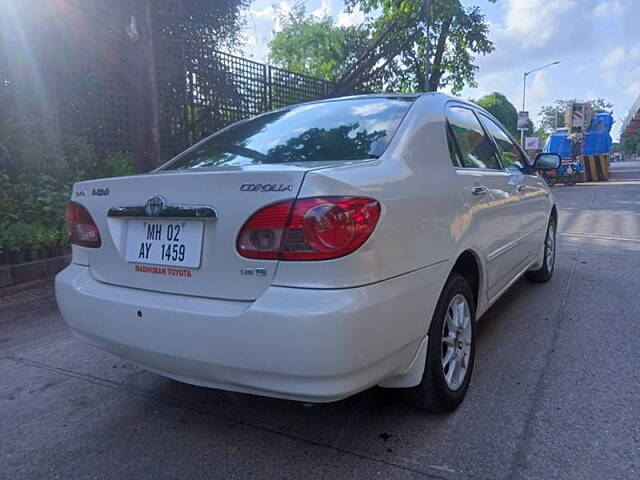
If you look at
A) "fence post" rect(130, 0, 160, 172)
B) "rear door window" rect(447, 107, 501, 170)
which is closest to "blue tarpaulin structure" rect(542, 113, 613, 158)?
"fence post" rect(130, 0, 160, 172)

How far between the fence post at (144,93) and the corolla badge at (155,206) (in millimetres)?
5162

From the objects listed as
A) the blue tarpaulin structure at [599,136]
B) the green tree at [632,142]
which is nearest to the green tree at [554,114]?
the green tree at [632,142]

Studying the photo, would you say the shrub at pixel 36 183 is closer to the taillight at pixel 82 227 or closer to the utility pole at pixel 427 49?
the taillight at pixel 82 227

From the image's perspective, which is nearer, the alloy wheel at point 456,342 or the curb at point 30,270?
the alloy wheel at point 456,342

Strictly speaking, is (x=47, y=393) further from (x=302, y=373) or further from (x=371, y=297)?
(x=371, y=297)

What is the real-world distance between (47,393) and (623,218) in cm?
1023

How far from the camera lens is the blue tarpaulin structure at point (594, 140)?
2133 cm

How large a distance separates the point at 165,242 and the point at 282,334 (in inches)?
26.9

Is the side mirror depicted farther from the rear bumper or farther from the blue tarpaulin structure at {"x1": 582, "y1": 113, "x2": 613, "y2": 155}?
the blue tarpaulin structure at {"x1": 582, "y1": 113, "x2": 613, "y2": 155}

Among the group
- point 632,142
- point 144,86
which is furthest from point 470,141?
point 632,142

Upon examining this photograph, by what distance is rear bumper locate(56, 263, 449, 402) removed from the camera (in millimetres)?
1705

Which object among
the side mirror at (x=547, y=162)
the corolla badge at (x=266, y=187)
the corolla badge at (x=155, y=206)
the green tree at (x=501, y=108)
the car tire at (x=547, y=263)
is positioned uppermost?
the green tree at (x=501, y=108)

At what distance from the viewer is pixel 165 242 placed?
2047 mm

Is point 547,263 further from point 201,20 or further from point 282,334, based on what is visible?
point 201,20
